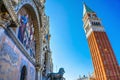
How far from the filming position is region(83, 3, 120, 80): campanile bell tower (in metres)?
40.7

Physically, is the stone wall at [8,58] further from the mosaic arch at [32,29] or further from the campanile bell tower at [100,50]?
the campanile bell tower at [100,50]

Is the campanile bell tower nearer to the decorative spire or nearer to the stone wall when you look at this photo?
the decorative spire

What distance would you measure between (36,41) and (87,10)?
4591cm

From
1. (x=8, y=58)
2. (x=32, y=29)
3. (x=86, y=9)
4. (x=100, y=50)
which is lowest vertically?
(x=8, y=58)

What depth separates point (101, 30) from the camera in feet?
164

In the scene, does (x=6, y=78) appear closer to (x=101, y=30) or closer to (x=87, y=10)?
(x=101, y=30)

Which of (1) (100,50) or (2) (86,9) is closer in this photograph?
(1) (100,50)

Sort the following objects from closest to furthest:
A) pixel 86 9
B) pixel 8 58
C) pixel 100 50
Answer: pixel 8 58, pixel 100 50, pixel 86 9

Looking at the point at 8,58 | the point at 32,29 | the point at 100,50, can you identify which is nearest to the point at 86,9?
the point at 100,50

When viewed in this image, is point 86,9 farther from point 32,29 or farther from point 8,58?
point 8,58

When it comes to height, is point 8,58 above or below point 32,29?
below

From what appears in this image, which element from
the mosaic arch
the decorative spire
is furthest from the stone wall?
the decorative spire

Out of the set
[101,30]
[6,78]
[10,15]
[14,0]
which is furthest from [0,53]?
[101,30]

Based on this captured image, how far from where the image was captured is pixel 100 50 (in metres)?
43.9
